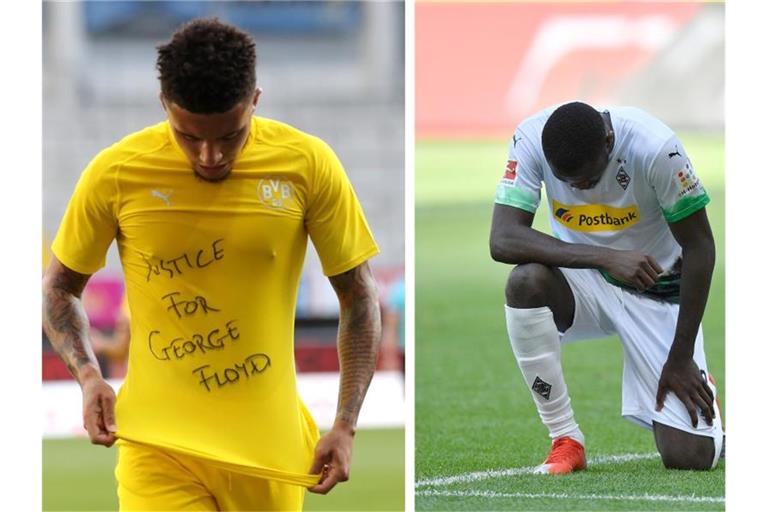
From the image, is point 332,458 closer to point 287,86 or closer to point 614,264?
point 614,264

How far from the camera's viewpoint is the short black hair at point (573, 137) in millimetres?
4035

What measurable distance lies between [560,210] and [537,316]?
41 cm

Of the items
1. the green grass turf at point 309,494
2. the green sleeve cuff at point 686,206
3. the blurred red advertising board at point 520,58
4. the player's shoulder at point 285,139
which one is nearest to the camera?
the player's shoulder at point 285,139

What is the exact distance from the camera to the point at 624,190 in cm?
430

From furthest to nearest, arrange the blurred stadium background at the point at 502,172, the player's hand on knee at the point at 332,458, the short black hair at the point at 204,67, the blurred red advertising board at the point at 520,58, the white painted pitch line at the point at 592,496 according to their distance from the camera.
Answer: the blurred red advertising board at the point at 520,58 < the blurred stadium background at the point at 502,172 < the white painted pitch line at the point at 592,496 < the player's hand on knee at the point at 332,458 < the short black hair at the point at 204,67

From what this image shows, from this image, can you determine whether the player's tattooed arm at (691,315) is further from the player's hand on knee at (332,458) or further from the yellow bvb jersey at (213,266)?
the player's hand on knee at (332,458)

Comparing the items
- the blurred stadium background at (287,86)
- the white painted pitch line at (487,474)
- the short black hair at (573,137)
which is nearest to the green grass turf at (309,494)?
the white painted pitch line at (487,474)

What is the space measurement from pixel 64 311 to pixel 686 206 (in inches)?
90.8

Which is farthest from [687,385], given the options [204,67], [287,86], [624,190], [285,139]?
[287,86]

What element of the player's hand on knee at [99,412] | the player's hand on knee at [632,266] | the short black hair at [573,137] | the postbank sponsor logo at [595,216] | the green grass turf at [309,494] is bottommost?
the green grass turf at [309,494]

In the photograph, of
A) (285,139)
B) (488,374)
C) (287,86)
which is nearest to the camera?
(285,139)

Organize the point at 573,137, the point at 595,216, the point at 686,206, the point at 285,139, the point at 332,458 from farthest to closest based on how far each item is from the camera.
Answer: the point at 595,216
the point at 686,206
the point at 573,137
the point at 285,139
the point at 332,458

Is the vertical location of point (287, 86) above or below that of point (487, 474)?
above

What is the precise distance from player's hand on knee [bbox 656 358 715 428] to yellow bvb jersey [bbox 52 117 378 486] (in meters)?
2.02
